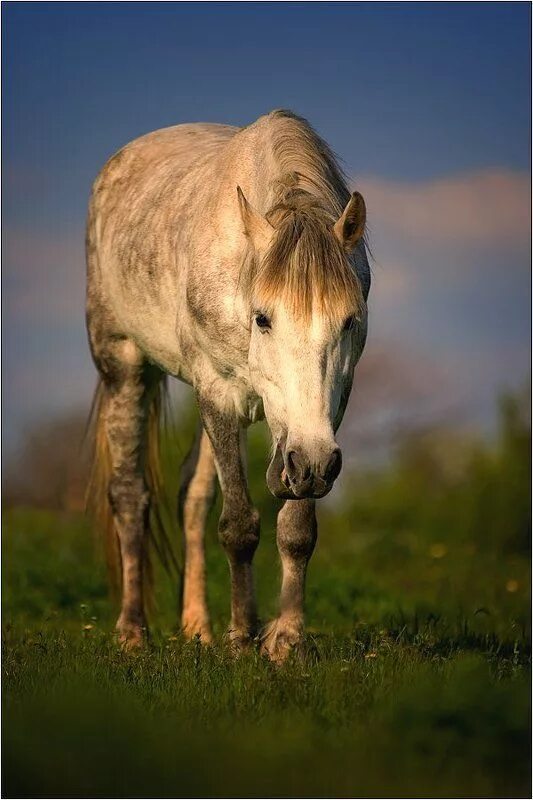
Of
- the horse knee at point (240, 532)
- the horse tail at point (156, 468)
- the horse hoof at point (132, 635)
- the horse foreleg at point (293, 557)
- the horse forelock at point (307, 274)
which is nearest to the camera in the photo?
the horse forelock at point (307, 274)

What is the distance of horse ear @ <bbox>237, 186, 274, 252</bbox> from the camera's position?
5.52m

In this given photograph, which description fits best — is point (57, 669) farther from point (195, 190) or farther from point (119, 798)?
point (195, 190)

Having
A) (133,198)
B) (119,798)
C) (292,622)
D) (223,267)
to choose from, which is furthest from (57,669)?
(133,198)

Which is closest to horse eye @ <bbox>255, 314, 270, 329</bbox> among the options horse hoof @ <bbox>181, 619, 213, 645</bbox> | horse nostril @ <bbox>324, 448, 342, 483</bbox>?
horse nostril @ <bbox>324, 448, 342, 483</bbox>

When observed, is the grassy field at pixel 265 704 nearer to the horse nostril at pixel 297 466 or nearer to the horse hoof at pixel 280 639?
the horse hoof at pixel 280 639

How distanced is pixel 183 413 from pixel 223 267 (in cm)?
686

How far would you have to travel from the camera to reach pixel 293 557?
19.8 feet

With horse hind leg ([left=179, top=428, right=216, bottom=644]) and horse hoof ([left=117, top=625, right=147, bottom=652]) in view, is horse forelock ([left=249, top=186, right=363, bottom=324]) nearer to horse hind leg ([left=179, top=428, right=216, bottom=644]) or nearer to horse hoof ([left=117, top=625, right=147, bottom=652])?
horse hoof ([left=117, top=625, right=147, bottom=652])

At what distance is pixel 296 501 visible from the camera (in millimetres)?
6016

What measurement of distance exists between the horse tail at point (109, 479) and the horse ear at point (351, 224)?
118 inches

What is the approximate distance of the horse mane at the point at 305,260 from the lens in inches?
201

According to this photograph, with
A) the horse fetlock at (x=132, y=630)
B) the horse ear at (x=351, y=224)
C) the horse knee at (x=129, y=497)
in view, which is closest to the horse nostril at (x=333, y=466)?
the horse ear at (x=351, y=224)

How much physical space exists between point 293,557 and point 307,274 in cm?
157

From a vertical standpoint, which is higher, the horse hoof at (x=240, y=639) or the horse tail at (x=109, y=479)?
the horse tail at (x=109, y=479)
